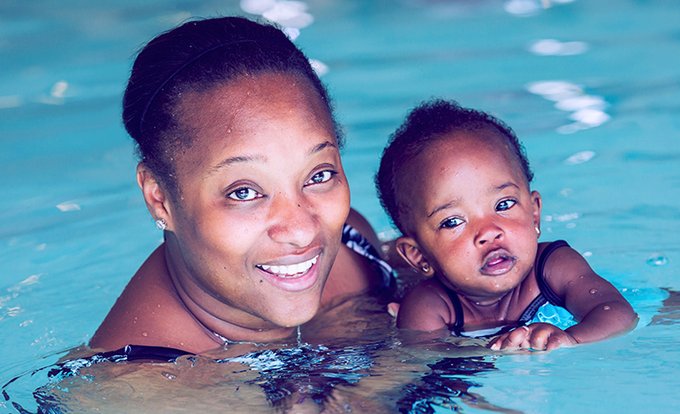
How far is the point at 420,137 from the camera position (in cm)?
376

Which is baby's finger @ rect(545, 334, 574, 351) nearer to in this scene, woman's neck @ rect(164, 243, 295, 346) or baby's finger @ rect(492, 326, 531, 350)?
baby's finger @ rect(492, 326, 531, 350)

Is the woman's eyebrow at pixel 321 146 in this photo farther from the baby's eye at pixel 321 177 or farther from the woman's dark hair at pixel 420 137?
the woman's dark hair at pixel 420 137

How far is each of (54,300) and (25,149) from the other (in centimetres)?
200

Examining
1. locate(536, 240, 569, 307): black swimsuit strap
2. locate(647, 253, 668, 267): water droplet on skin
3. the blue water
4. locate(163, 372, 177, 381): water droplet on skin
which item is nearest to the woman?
locate(163, 372, 177, 381): water droplet on skin

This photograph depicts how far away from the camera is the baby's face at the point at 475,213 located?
355 centimetres

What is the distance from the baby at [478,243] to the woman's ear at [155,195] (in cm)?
91

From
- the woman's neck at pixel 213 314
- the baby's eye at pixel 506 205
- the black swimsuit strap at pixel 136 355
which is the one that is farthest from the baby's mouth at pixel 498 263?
the black swimsuit strap at pixel 136 355

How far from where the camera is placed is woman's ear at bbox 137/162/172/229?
321 centimetres

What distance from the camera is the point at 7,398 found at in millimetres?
3418

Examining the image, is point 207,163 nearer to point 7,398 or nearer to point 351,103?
point 7,398

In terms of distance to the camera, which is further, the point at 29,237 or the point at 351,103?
the point at 351,103

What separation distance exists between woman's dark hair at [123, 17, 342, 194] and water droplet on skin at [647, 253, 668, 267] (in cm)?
169

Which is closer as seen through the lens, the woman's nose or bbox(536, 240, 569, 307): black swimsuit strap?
the woman's nose

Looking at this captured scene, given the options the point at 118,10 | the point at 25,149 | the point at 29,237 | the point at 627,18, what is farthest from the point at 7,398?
the point at 627,18
